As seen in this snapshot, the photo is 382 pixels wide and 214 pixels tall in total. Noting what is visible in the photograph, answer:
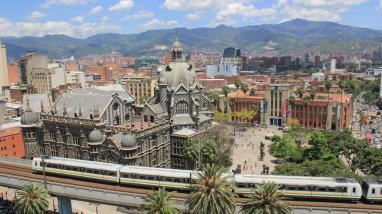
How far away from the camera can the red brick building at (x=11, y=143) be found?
373 ft

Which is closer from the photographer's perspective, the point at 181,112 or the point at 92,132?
the point at 92,132

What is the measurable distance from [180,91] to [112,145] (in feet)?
94.0

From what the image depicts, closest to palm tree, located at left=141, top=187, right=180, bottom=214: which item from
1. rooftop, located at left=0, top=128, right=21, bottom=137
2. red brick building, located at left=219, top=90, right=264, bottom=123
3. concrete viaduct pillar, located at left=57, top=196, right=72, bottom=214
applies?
concrete viaduct pillar, located at left=57, top=196, right=72, bottom=214

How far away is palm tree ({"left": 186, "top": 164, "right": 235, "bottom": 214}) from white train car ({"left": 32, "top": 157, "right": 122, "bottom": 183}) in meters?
24.0

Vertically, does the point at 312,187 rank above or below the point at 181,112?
below

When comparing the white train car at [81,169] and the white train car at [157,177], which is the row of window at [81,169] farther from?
the white train car at [157,177]

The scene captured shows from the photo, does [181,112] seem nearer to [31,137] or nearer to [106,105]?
[106,105]

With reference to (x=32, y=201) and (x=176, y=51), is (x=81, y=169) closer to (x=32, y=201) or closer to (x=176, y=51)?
(x=32, y=201)

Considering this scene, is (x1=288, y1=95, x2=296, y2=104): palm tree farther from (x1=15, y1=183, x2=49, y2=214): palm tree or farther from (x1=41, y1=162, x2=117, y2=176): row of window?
(x1=15, y1=183, x2=49, y2=214): palm tree

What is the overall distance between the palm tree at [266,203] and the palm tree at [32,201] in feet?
104

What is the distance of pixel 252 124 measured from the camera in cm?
17288

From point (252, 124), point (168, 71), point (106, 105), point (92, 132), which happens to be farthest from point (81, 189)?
point (252, 124)

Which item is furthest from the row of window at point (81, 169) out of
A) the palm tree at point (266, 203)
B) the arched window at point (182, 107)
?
the arched window at point (182, 107)

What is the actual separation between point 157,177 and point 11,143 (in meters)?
71.3
